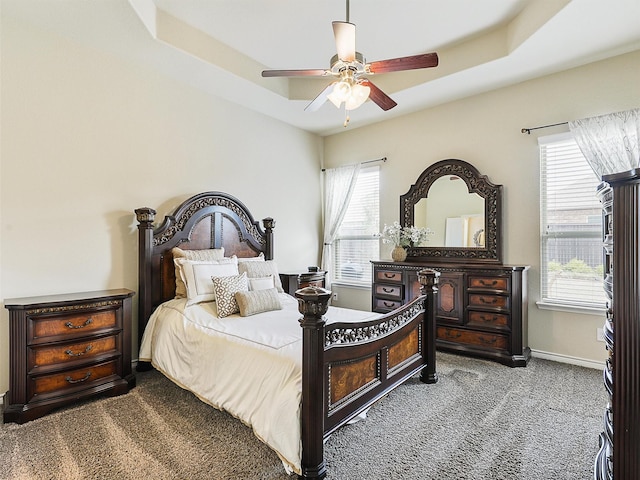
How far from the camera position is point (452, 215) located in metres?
4.29

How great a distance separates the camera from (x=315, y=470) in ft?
5.83

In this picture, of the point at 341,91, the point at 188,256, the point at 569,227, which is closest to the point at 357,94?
the point at 341,91

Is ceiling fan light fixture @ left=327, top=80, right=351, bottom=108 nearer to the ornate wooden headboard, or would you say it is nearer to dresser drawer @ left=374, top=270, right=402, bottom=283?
the ornate wooden headboard

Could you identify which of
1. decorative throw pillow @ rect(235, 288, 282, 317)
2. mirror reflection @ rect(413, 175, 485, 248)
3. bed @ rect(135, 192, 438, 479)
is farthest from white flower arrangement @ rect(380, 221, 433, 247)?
decorative throw pillow @ rect(235, 288, 282, 317)

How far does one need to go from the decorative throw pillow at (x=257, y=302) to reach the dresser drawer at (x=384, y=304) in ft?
5.66

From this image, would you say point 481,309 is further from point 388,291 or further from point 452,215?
point 452,215

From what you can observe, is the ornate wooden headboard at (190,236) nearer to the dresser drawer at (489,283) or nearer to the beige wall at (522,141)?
the beige wall at (522,141)

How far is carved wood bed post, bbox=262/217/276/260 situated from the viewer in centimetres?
449

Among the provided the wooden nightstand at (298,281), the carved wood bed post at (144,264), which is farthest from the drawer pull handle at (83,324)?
the wooden nightstand at (298,281)

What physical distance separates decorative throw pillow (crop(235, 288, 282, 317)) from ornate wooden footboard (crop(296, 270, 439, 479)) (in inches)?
44.8

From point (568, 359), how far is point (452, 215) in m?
1.96

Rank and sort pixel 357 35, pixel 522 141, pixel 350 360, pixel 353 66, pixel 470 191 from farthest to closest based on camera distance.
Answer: pixel 470 191
pixel 522 141
pixel 357 35
pixel 353 66
pixel 350 360

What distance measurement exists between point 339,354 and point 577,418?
190 cm

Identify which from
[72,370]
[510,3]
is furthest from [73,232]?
[510,3]
